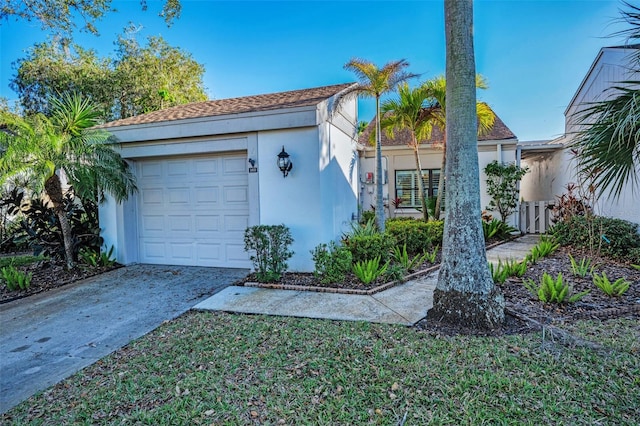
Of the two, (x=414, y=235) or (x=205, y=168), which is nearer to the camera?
(x=205, y=168)

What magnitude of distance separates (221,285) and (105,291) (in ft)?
6.92

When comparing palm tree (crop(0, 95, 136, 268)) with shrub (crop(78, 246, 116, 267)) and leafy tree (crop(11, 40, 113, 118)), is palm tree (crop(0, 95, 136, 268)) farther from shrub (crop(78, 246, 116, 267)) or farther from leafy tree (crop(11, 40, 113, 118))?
leafy tree (crop(11, 40, 113, 118))

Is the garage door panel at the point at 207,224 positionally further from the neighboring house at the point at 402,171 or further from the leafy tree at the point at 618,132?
the leafy tree at the point at 618,132

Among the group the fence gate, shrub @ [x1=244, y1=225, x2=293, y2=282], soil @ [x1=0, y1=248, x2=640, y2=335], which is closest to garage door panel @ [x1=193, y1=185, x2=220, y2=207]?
shrub @ [x1=244, y1=225, x2=293, y2=282]

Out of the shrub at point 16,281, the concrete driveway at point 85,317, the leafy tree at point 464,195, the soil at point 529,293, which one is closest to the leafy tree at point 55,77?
the soil at point 529,293

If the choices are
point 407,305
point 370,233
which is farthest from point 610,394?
point 370,233

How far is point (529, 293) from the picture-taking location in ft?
16.1

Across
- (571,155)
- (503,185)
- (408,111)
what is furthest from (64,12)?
(571,155)

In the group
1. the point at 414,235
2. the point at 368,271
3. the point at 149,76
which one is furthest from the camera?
the point at 149,76

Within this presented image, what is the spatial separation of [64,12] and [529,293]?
958 cm

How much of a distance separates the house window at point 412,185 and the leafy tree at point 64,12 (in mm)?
9373

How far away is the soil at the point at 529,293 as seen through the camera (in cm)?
397

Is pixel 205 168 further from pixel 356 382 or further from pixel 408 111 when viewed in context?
pixel 356 382

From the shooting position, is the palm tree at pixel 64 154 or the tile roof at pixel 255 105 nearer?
the palm tree at pixel 64 154
